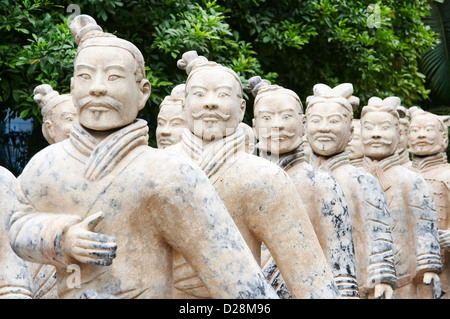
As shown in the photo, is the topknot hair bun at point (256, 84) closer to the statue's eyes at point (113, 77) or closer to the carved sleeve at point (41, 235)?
the statue's eyes at point (113, 77)

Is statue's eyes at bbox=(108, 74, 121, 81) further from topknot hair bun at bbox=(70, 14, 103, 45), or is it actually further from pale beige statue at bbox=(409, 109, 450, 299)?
pale beige statue at bbox=(409, 109, 450, 299)

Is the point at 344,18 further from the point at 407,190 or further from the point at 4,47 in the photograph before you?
the point at 4,47

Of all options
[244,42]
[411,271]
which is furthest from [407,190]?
[244,42]

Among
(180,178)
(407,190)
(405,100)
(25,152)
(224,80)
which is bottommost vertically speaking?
(180,178)

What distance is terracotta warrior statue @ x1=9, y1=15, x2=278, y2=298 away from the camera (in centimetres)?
495

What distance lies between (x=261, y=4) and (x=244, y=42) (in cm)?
120

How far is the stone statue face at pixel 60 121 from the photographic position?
7.75 metres

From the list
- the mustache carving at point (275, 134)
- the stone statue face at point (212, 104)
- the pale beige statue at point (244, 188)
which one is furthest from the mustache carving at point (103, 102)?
the mustache carving at point (275, 134)

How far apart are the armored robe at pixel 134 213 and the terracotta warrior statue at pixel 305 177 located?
229 centimetres

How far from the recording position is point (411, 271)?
10.1m

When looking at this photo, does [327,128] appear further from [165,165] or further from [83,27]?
[165,165]

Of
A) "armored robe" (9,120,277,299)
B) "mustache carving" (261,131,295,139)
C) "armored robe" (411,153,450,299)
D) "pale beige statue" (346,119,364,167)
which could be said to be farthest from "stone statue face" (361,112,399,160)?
"armored robe" (9,120,277,299)

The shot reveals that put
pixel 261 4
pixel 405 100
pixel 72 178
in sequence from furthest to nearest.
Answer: pixel 405 100
pixel 261 4
pixel 72 178

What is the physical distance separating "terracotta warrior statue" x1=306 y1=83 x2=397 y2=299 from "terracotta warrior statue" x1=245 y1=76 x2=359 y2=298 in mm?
933
